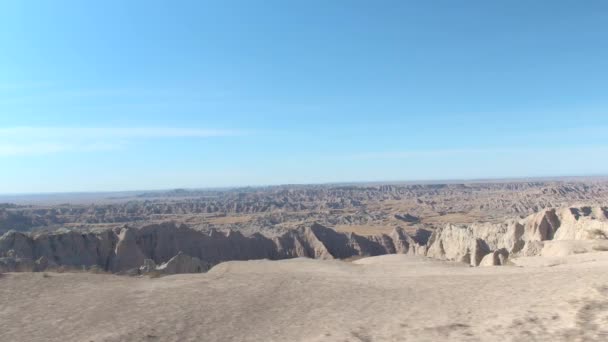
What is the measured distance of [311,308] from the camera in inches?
514

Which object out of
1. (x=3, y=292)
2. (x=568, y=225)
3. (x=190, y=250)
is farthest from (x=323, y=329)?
(x=190, y=250)

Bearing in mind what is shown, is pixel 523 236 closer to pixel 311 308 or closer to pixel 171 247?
pixel 171 247

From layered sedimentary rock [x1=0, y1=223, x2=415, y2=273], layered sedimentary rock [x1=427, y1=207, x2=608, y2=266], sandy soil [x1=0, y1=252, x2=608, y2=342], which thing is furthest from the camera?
layered sedimentary rock [x1=0, y1=223, x2=415, y2=273]

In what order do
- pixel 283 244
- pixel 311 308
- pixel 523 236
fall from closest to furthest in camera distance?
1. pixel 311 308
2. pixel 523 236
3. pixel 283 244

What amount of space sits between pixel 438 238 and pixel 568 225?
17.1m

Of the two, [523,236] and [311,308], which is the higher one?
[311,308]

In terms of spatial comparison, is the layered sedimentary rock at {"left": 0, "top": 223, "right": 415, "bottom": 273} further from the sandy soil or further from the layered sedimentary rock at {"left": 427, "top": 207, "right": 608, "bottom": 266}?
the sandy soil

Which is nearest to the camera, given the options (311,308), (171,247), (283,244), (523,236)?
(311,308)

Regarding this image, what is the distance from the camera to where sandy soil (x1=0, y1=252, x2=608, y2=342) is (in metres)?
9.83

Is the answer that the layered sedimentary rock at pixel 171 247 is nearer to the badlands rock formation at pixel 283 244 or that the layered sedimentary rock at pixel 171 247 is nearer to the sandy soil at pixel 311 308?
the badlands rock formation at pixel 283 244

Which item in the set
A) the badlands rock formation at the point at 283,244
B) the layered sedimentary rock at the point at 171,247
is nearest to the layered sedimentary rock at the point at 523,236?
the badlands rock formation at the point at 283,244

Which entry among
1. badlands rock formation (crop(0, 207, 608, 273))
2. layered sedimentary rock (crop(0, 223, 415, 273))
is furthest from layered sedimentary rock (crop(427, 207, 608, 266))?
layered sedimentary rock (crop(0, 223, 415, 273))

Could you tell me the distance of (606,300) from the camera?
1013 centimetres

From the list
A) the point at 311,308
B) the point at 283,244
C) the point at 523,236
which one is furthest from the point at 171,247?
the point at 311,308
